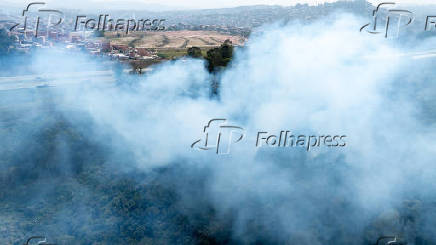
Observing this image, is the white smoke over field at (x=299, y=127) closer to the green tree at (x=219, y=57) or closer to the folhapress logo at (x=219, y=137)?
the folhapress logo at (x=219, y=137)

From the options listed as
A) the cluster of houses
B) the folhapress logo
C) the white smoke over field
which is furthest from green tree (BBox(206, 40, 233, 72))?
the cluster of houses

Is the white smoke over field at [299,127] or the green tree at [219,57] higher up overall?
the green tree at [219,57]

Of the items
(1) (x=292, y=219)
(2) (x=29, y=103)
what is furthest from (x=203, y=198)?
(2) (x=29, y=103)

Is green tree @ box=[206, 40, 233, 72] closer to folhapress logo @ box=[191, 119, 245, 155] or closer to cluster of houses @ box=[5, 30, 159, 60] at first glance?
folhapress logo @ box=[191, 119, 245, 155]

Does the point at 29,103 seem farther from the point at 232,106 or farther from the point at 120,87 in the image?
the point at 232,106

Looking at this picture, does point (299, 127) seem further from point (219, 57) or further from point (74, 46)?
point (74, 46)

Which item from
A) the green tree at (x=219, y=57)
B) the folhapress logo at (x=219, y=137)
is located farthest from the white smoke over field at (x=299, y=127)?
the green tree at (x=219, y=57)
